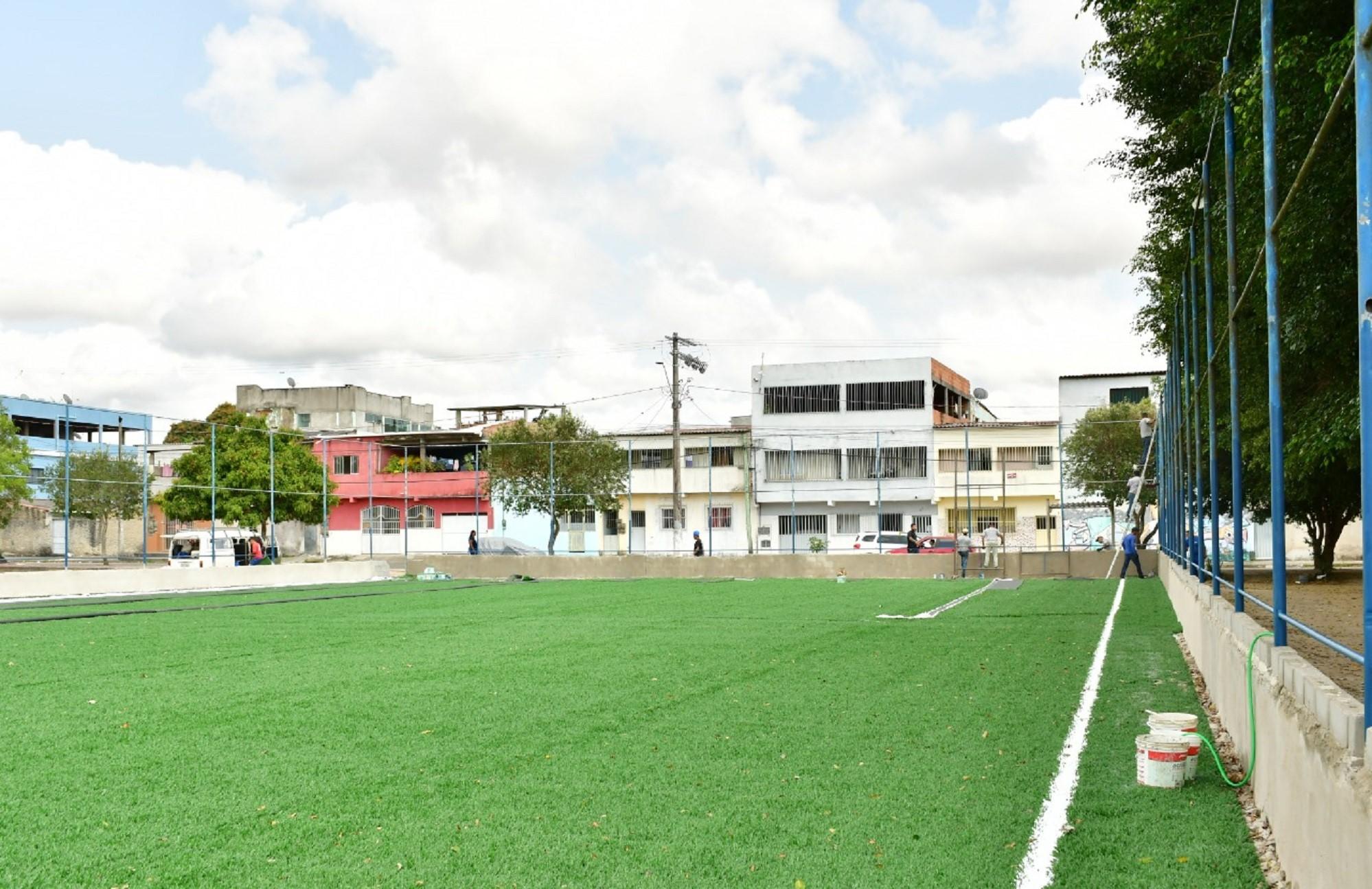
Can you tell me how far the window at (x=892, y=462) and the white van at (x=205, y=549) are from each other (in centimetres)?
2580

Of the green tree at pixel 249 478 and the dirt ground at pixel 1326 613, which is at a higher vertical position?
the green tree at pixel 249 478

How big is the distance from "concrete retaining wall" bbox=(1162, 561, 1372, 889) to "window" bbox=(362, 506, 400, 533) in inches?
1997

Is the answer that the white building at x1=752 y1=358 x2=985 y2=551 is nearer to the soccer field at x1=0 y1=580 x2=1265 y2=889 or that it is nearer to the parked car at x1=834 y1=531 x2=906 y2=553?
the parked car at x1=834 y1=531 x2=906 y2=553

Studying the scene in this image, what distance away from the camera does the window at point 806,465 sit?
194 feet

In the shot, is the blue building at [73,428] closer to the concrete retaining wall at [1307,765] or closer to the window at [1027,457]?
the window at [1027,457]

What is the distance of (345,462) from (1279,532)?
61958 mm

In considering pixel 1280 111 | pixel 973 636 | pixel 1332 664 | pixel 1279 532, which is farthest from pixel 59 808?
pixel 973 636

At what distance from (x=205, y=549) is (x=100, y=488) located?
33.1ft

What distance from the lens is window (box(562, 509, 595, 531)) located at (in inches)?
2106

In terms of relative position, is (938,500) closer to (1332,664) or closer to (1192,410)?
(1192,410)

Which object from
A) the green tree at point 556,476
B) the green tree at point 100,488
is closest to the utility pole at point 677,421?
the green tree at point 556,476

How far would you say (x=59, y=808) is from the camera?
6.77 metres

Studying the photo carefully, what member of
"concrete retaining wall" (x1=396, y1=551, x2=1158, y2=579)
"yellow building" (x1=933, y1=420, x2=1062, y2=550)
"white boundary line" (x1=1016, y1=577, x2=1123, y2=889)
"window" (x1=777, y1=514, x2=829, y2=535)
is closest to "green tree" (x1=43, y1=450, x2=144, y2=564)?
"concrete retaining wall" (x1=396, y1=551, x2=1158, y2=579)

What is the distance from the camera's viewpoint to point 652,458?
62.5 metres
